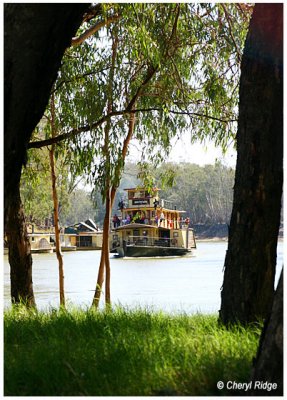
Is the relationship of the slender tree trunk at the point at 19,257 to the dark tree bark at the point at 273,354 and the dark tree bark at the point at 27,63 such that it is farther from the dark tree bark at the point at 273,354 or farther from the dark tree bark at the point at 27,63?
the dark tree bark at the point at 273,354

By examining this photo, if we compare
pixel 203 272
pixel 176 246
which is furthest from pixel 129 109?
pixel 176 246

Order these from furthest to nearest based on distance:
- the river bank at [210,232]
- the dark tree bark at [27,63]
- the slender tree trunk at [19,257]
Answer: the river bank at [210,232] → the slender tree trunk at [19,257] → the dark tree bark at [27,63]

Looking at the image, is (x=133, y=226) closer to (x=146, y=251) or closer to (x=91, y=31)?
(x=146, y=251)

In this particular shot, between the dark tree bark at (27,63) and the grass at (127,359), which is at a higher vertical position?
the dark tree bark at (27,63)

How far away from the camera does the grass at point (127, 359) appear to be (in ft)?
5.95

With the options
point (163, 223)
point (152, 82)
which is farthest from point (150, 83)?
point (163, 223)

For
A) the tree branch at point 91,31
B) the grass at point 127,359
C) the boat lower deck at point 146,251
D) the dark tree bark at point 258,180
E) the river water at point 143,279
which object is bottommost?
the river water at point 143,279

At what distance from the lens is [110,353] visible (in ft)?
6.86

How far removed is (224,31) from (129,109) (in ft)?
3.13

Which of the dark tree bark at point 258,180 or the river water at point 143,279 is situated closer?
the dark tree bark at point 258,180

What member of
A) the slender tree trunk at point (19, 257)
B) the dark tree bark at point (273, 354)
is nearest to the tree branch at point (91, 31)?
the slender tree trunk at point (19, 257)

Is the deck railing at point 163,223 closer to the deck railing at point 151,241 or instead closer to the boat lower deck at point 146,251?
the deck railing at point 151,241

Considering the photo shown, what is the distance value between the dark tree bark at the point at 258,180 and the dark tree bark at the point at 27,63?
1.06 meters

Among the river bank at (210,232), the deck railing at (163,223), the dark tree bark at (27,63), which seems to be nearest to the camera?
the dark tree bark at (27,63)
